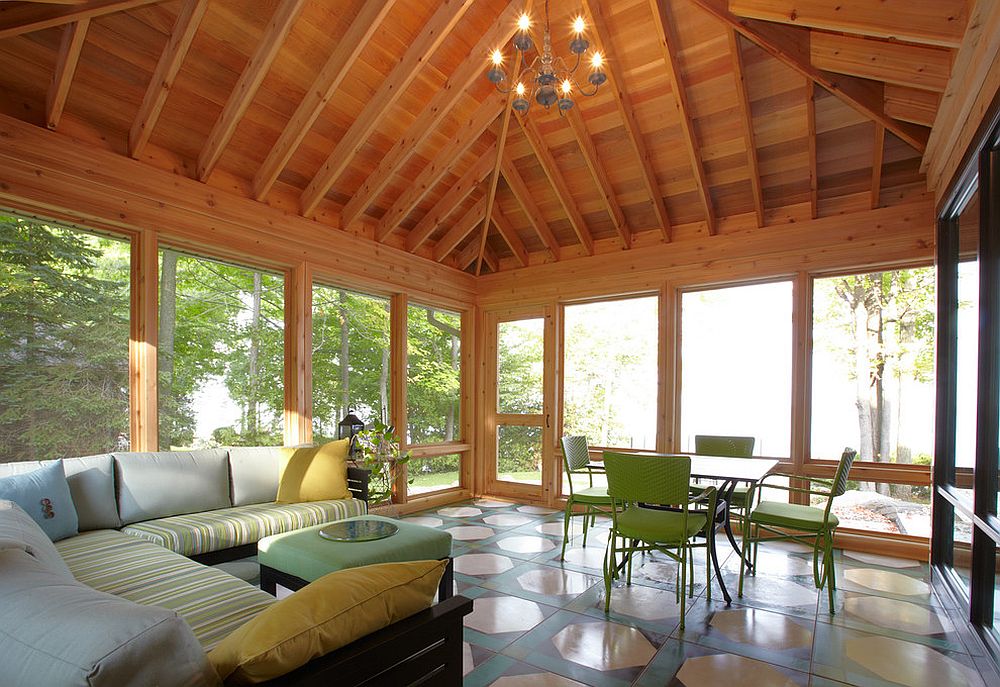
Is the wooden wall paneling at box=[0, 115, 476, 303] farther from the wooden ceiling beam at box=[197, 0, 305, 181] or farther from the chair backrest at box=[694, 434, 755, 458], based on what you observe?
the chair backrest at box=[694, 434, 755, 458]

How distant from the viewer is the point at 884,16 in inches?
110

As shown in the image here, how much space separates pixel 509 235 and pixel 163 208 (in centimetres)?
351

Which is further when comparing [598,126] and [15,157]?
[598,126]

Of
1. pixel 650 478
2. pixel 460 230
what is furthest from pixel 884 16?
pixel 460 230

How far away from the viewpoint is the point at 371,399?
5.52 m

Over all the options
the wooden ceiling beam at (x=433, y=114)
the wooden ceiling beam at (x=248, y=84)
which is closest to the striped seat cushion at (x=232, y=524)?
the wooden ceiling beam at (x=248, y=84)

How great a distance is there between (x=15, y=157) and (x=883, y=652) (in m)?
5.50

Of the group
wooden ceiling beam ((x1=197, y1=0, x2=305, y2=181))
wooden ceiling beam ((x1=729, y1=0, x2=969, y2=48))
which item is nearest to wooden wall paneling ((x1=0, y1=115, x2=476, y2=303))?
wooden ceiling beam ((x1=197, y1=0, x2=305, y2=181))

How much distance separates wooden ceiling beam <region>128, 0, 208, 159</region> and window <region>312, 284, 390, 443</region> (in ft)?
5.94

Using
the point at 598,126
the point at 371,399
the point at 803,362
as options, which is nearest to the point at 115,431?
the point at 371,399

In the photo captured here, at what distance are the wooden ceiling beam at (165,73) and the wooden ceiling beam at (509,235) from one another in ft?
10.7

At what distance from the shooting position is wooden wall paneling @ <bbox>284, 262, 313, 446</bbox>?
4.66 metres

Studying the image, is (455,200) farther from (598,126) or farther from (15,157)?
(15,157)

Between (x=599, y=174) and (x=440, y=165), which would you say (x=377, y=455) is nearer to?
(x=440, y=165)
